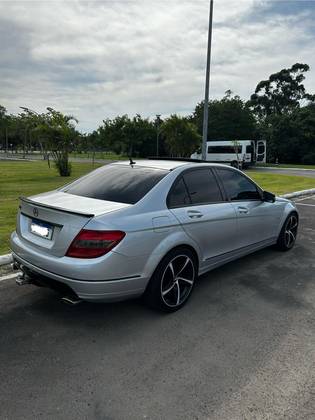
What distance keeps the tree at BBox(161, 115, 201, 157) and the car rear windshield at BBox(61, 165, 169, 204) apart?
29973 millimetres

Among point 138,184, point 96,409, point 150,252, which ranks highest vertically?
point 138,184

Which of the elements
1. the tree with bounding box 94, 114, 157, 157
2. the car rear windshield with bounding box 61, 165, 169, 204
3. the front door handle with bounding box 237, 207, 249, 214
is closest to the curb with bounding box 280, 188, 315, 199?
the front door handle with bounding box 237, 207, 249, 214

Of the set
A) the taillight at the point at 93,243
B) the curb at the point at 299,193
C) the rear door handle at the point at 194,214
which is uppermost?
the rear door handle at the point at 194,214

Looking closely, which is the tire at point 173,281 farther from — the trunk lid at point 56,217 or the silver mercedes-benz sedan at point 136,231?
the trunk lid at point 56,217

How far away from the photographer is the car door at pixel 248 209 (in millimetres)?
4426

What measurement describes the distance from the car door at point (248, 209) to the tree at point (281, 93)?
60911mm

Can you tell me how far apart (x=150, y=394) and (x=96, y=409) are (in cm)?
38

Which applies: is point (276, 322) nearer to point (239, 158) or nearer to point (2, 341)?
point (2, 341)

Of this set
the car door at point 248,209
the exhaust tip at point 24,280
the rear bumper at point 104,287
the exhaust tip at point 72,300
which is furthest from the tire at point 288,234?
the exhaust tip at point 24,280

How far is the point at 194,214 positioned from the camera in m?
3.71

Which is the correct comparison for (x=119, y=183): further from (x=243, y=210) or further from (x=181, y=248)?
(x=243, y=210)

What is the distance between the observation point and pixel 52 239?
3.15m

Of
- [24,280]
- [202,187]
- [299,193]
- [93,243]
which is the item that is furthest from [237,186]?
[299,193]

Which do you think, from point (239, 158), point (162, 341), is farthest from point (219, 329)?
point (239, 158)
